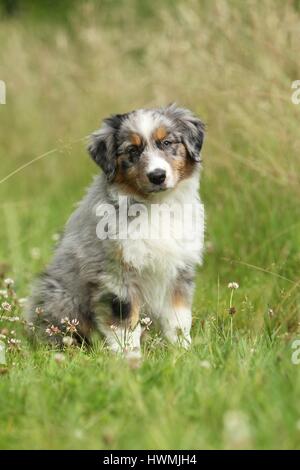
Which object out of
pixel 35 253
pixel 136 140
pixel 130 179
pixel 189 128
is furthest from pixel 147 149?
pixel 35 253

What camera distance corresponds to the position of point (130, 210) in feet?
16.0

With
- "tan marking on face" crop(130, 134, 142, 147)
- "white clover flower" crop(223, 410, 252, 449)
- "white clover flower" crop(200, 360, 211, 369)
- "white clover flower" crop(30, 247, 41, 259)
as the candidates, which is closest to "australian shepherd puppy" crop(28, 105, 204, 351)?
"tan marking on face" crop(130, 134, 142, 147)

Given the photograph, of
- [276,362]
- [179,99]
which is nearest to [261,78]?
[179,99]

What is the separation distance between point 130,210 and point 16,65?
6231 millimetres

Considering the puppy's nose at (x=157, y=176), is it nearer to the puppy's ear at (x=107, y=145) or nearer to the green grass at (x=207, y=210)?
the puppy's ear at (x=107, y=145)

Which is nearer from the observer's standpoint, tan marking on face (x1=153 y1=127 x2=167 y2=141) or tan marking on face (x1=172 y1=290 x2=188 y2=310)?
tan marking on face (x1=153 y1=127 x2=167 y2=141)

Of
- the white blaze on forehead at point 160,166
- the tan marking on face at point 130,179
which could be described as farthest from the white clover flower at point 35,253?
the white blaze on forehead at point 160,166

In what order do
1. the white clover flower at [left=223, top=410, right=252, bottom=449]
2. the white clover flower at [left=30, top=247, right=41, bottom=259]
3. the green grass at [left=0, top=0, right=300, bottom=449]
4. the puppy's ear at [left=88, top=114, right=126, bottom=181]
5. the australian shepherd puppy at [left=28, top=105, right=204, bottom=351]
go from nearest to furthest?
the white clover flower at [left=223, top=410, right=252, bottom=449], the green grass at [left=0, top=0, right=300, bottom=449], the australian shepherd puppy at [left=28, top=105, right=204, bottom=351], the puppy's ear at [left=88, top=114, right=126, bottom=181], the white clover flower at [left=30, top=247, right=41, bottom=259]

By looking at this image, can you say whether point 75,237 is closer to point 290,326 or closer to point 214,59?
point 290,326

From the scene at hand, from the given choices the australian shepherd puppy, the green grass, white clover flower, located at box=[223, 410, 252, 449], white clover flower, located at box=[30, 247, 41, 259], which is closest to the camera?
white clover flower, located at box=[223, 410, 252, 449]

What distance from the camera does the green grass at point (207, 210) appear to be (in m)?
3.32

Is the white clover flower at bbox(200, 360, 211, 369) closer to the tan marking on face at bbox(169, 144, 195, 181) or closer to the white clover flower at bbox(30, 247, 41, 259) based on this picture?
the tan marking on face at bbox(169, 144, 195, 181)

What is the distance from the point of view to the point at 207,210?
7.07 m

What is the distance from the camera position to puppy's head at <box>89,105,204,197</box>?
4.74 meters
